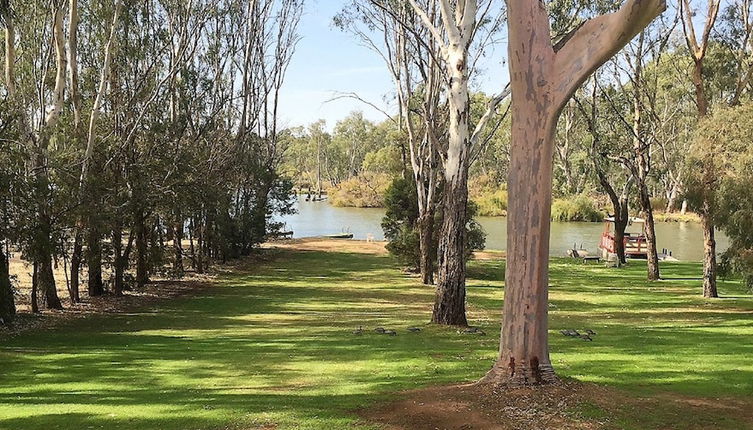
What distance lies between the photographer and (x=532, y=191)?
644 centimetres

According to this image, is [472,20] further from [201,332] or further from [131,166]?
[131,166]

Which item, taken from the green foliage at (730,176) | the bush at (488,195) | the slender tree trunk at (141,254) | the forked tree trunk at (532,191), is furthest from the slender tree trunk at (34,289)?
the bush at (488,195)

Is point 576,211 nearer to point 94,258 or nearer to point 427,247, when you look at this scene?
point 427,247

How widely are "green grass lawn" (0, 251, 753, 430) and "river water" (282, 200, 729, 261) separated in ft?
63.3

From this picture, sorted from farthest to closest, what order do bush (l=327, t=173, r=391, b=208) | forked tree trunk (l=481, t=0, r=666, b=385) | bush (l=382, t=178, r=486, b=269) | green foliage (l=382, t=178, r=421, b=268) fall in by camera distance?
bush (l=327, t=173, r=391, b=208), green foliage (l=382, t=178, r=421, b=268), bush (l=382, t=178, r=486, b=269), forked tree trunk (l=481, t=0, r=666, b=385)

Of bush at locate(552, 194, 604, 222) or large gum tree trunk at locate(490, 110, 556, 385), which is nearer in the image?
large gum tree trunk at locate(490, 110, 556, 385)

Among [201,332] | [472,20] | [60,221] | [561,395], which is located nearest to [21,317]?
[60,221]

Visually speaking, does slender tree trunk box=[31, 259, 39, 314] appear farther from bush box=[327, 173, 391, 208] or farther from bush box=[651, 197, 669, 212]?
bush box=[651, 197, 669, 212]

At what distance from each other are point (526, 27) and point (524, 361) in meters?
3.22

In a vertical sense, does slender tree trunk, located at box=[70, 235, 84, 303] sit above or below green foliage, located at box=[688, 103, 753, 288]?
below

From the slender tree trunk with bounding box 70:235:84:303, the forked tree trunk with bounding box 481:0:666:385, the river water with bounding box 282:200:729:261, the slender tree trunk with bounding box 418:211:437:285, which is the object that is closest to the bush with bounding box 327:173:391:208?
the river water with bounding box 282:200:729:261

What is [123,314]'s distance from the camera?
15.2m

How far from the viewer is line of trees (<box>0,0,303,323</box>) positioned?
41.6ft

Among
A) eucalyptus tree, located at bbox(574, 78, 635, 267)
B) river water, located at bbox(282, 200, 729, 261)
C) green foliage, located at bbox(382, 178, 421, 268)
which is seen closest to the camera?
green foliage, located at bbox(382, 178, 421, 268)
